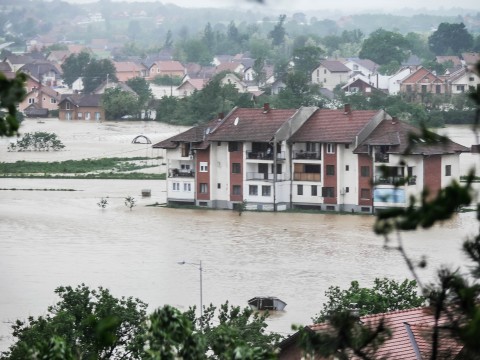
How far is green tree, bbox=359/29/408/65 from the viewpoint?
3316 cm

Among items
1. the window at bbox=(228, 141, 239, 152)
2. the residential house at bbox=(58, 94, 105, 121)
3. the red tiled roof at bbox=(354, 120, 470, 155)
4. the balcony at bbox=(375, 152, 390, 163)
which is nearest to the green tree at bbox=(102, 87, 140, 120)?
the residential house at bbox=(58, 94, 105, 121)

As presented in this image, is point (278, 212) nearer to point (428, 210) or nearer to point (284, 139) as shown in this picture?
point (284, 139)

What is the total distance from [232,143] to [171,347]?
11.1 m

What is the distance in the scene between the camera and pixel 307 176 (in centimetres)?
1364

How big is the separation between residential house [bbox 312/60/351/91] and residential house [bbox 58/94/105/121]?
5060 millimetres

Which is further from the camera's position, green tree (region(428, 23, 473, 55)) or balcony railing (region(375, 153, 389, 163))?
green tree (region(428, 23, 473, 55))

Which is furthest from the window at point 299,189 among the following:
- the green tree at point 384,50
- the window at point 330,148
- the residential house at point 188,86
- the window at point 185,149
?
the green tree at point 384,50

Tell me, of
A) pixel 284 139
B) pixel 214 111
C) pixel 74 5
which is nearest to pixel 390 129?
pixel 284 139

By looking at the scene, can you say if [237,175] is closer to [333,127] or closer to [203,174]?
[203,174]

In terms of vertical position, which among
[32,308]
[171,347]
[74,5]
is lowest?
[32,308]

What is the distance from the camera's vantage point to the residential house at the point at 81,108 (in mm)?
26000

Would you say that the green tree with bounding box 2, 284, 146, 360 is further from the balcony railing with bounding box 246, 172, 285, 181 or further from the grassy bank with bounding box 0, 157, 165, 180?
the grassy bank with bounding box 0, 157, 165, 180

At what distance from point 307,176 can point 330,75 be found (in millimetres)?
16045

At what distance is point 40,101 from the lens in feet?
92.2
